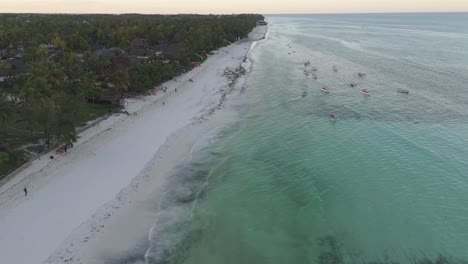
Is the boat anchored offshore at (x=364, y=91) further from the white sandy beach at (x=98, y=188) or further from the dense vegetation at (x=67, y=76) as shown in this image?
the dense vegetation at (x=67, y=76)

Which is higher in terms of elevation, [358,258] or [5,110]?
[5,110]

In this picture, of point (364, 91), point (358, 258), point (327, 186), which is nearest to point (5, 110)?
point (327, 186)

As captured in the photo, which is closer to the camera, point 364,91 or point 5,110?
point 5,110

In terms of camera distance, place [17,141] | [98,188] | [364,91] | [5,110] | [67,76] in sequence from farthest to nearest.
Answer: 1. [364,91]
2. [67,76]
3. [17,141]
4. [5,110]
5. [98,188]

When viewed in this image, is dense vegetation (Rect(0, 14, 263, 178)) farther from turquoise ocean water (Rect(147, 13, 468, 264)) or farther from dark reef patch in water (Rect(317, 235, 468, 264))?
dark reef patch in water (Rect(317, 235, 468, 264))

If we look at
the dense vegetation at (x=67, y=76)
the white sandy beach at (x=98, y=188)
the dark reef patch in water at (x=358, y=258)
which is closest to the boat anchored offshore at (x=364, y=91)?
the white sandy beach at (x=98, y=188)

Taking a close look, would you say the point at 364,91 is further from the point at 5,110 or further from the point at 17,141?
the point at 5,110

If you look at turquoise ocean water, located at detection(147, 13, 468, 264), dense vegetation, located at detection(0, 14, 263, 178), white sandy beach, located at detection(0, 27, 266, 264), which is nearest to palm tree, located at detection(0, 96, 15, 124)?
dense vegetation, located at detection(0, 14, 263, 178)
